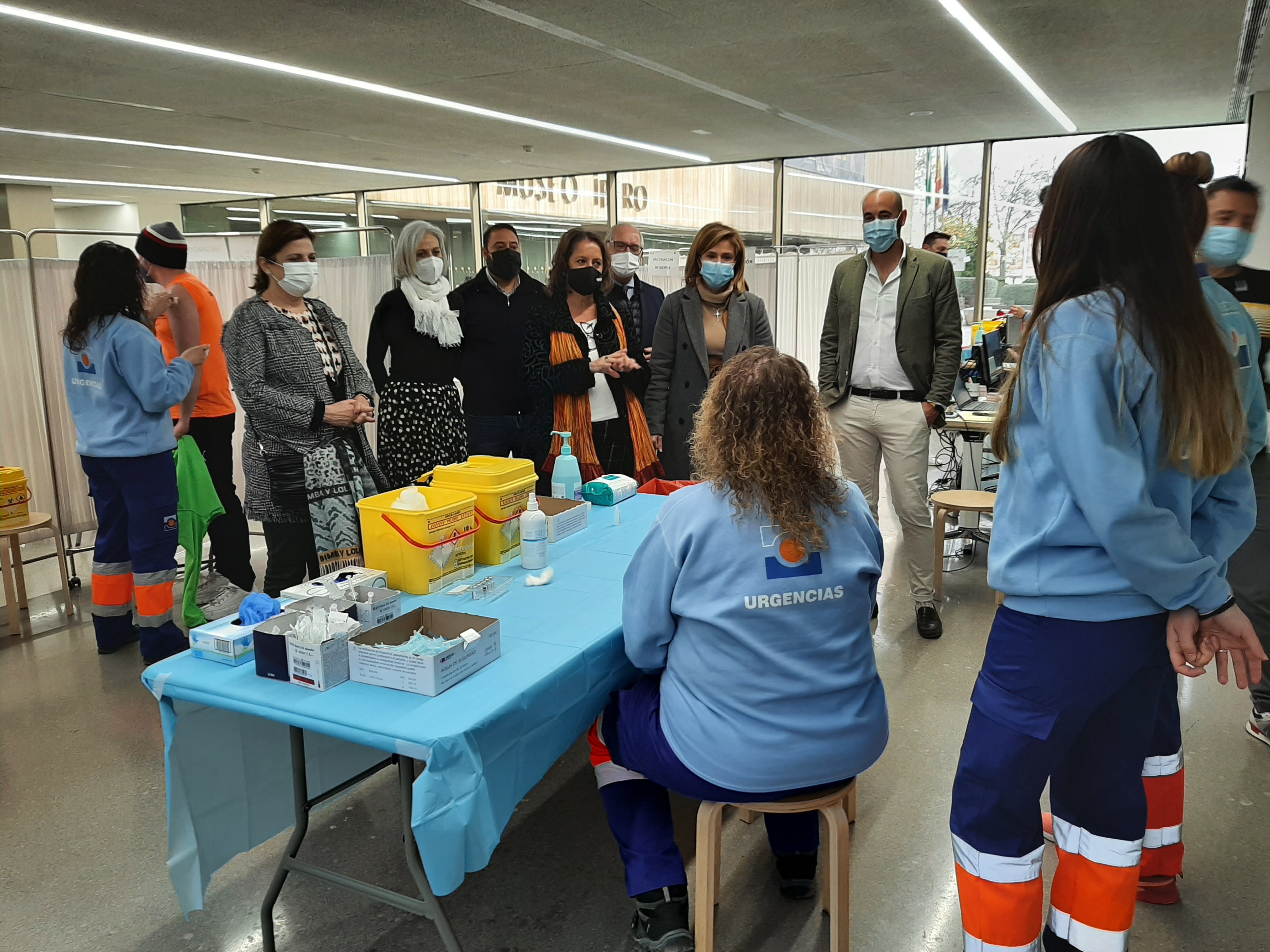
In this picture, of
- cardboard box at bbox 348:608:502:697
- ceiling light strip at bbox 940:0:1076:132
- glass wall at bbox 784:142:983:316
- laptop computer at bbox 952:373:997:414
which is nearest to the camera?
cardboard box at bbox 348:608:502:697

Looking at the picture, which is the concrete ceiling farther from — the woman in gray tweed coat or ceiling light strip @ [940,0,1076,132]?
the woman in gray tweed coat

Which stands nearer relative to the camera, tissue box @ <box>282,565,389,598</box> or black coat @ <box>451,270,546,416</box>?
tissue box @ <box>282,565,389,598</box>

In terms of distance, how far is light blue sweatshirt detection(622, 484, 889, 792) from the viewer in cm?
159

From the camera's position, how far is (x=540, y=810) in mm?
2387

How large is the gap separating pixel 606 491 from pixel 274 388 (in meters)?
1.17

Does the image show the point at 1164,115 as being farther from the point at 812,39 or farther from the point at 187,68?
the point at 187,68

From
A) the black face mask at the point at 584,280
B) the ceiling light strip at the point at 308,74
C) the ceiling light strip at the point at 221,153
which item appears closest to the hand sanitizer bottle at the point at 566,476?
the black face mask at the point at 584,280

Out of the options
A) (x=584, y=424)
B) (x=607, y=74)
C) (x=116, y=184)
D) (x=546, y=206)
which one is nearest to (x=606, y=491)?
(x=584, y=424)

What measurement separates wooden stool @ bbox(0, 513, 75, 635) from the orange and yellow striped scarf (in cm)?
228

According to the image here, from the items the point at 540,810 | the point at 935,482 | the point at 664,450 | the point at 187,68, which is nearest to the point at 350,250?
the point at 187,68

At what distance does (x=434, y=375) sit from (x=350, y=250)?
9.91 metres

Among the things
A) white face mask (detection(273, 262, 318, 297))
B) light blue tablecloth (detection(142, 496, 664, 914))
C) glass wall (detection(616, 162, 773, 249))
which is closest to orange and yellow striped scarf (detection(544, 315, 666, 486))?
white face mask (detection(273, 262, 318, 297))

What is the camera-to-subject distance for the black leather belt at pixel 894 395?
11.7 feet

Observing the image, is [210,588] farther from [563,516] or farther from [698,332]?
[698,332]
